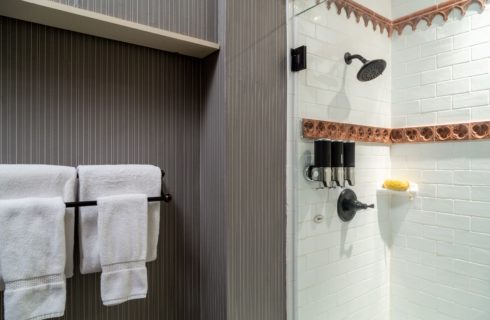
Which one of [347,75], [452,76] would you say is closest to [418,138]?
[452,76]

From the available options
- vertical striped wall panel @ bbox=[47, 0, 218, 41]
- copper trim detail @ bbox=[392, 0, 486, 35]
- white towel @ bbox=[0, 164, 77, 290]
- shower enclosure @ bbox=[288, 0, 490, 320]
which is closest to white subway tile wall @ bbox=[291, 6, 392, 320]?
shower enclosure @ bbox=[288, 0, 490, 320]

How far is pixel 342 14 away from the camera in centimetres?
144

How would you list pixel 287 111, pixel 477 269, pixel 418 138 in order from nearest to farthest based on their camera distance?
1. pixel 287 111
2. pixel 477 269
3. pixel 418 138

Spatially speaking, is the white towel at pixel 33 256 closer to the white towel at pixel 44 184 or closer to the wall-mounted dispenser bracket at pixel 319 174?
the white towel at pixel 44 184

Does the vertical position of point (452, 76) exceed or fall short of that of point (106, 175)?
it exceeds it

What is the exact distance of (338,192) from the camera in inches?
56.6

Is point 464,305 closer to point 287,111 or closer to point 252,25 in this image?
point 287,111

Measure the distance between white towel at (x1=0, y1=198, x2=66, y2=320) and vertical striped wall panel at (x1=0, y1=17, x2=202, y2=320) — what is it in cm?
14

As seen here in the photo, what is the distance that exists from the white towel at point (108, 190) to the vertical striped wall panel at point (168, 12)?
52 centimetres

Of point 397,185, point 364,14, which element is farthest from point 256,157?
point 364,14

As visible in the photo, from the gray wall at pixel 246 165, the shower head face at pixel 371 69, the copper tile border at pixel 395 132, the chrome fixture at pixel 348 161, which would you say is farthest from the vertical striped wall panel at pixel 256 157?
the shower head face at pixel 371 69

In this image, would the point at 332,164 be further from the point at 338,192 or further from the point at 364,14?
the point at 364,14

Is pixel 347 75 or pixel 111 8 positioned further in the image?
pixel 347 75

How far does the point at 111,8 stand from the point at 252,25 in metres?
0.52
